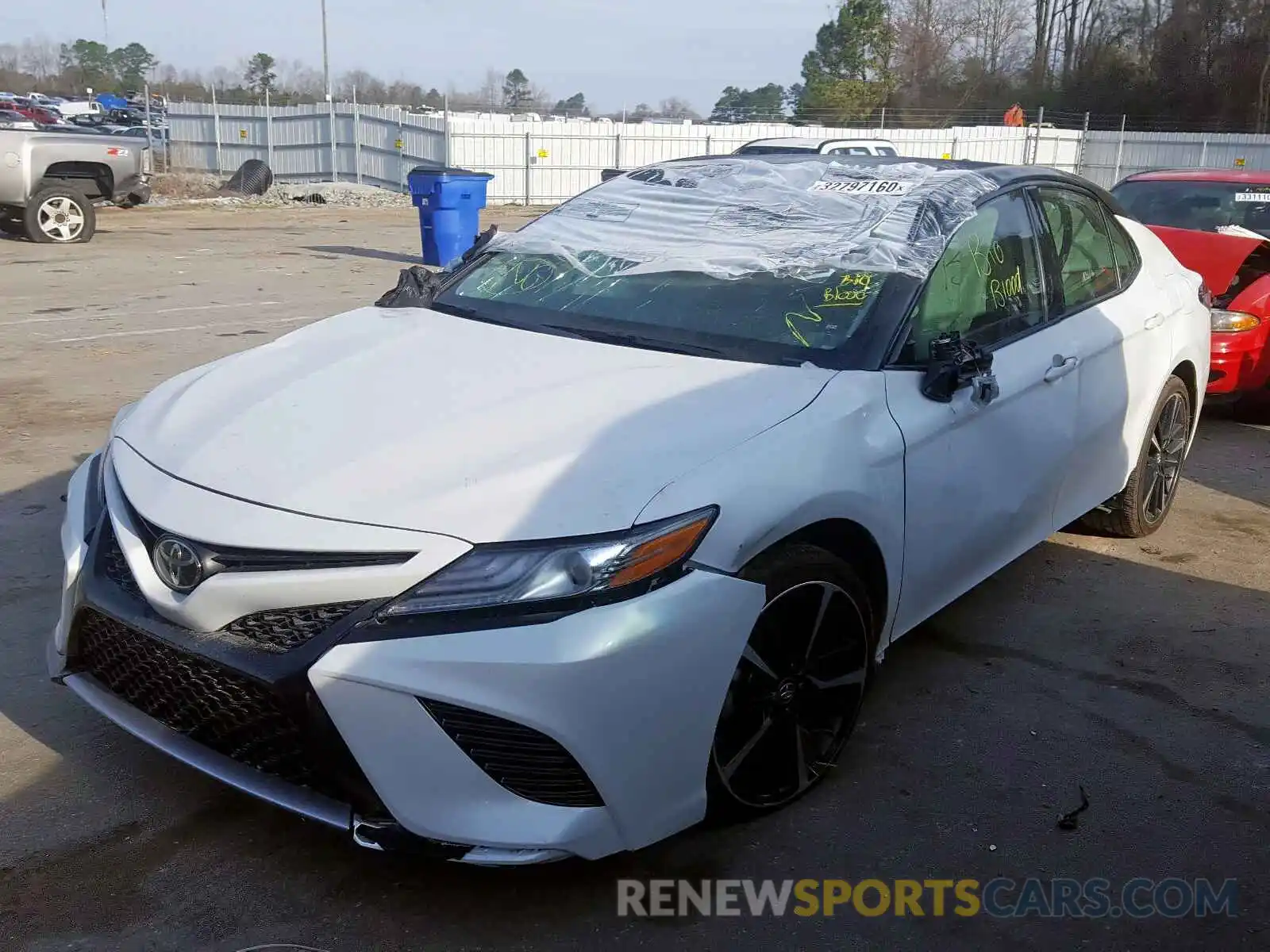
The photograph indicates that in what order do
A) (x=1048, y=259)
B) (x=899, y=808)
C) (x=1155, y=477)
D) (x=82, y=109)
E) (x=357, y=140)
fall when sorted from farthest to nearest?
(x=82, y=109)
(x=357, y=140)
(x=1155, y=477)
(x=1048, y=259)
(x=899, y=808)

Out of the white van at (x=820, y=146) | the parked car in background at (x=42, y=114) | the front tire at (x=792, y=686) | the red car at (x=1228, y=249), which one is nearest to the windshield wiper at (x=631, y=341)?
the front tire at (x=792, y=686)

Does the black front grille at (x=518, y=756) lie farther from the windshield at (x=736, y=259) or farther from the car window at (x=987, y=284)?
the car window at (x=987, y=284)

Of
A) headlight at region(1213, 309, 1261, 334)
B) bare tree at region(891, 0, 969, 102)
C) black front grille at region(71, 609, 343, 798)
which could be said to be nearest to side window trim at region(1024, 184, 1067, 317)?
black front grille at region(71, 609, 343, 798)

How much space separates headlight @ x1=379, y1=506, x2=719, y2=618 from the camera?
7.97 ft

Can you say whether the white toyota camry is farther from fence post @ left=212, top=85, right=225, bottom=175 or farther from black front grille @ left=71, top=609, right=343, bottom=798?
fence post @ left=212, top=85, right=225, bottom=175

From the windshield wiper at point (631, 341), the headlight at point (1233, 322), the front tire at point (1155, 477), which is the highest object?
the windshield wiper at point (631, 341)

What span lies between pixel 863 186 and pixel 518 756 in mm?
2482

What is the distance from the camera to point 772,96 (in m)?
66.2

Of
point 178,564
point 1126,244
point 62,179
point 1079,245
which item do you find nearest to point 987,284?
point 1079,245

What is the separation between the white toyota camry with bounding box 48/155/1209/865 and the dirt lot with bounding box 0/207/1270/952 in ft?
0.86

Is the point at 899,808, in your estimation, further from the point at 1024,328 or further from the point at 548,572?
the point at 1024,328

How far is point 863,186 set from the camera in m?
4.07

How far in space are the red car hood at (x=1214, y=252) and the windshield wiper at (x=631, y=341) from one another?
4897 mm

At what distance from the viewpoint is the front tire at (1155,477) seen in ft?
16.4
